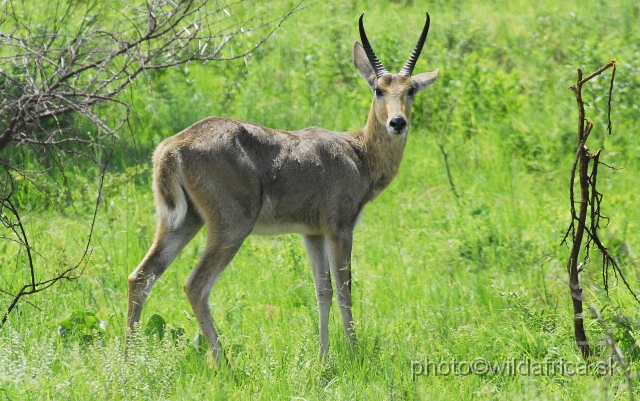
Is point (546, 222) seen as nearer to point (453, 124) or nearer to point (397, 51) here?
point (453, 124)

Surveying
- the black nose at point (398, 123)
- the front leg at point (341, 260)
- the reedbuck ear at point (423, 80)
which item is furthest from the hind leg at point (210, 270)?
the reedbuck ear at point (423, 80)

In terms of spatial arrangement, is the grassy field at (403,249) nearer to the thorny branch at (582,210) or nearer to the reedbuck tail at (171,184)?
the thorny branch at (582,210)

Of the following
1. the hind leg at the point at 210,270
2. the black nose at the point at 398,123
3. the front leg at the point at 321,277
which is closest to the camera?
the hind leg at the point at 210,270

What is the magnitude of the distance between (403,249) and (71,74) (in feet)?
10.8

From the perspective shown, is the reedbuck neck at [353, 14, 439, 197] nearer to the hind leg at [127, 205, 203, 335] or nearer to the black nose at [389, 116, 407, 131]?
the black nose at [389, 116, 407, 131]

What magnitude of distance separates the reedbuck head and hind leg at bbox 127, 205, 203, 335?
5.37 ft

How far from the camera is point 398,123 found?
6.61m

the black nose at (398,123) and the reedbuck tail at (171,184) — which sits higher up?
the black nose at (398,123)

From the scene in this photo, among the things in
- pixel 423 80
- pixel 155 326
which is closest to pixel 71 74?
pixel 155 326

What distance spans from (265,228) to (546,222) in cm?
258

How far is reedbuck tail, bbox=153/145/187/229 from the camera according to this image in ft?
18.9

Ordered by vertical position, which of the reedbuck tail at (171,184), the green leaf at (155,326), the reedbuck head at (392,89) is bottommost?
the green leaf at (155,326)

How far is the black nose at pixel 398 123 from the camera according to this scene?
21.7ft

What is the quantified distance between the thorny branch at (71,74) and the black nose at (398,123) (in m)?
1.03
